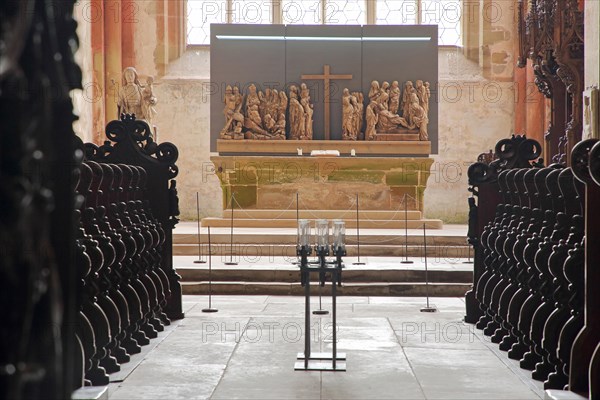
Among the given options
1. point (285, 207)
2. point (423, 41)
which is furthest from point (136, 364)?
point (423, 41)

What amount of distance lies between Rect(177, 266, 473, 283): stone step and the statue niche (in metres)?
6.17

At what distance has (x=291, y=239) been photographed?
38.7 ft

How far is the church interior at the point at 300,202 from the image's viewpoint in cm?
169

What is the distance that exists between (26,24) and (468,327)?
5.62m

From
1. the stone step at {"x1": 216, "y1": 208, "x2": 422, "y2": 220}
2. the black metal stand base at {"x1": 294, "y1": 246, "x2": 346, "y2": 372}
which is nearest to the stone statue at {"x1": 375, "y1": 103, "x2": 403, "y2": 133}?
the stone step at {"x1": 216, "y1": 208, "x2": 422, "y2": 220}

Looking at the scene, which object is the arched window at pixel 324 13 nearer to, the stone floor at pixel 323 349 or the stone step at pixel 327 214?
the stone step at pixel 327 214

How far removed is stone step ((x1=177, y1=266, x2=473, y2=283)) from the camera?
9133 millimetres

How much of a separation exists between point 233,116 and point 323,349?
32.6ft

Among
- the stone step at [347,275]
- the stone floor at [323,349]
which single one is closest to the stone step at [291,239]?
the stone step at [347,275]

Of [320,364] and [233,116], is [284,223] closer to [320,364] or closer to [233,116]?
[233,116]

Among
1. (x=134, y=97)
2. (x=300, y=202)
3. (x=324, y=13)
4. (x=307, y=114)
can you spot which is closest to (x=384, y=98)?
(x=307, y=114)

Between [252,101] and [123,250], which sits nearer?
[123,250]

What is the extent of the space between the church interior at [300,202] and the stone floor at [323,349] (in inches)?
1.1

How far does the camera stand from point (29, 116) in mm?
1305
